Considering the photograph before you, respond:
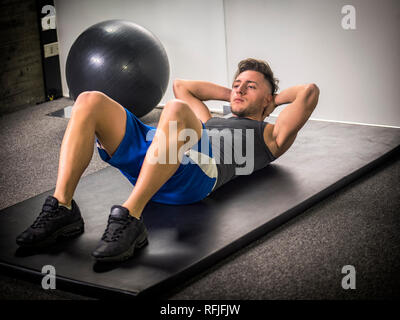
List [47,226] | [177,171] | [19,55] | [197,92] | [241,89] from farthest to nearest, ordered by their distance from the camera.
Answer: [19,55], [197,92], [241,89], [177,171], [47,226]

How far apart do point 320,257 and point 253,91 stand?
95 cm

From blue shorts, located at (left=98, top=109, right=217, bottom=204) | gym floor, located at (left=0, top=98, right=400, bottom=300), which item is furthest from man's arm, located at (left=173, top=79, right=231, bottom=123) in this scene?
gym floor, located at (left=0, top=98, right=400, bottom=300)

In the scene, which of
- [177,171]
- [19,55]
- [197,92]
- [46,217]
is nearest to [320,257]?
[177,171]

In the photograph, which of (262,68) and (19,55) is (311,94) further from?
(19,55)

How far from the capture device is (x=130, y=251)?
2059 millimetres

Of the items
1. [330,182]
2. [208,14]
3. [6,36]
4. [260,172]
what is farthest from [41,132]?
[330,182]

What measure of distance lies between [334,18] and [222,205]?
179 cm

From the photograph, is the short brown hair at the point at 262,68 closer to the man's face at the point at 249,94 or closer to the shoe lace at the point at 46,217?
the man's face at the point at 249,94

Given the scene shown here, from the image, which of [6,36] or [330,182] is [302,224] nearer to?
[330,182]

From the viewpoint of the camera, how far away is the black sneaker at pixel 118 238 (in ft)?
6.60

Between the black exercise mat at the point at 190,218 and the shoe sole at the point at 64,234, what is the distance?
0.10 ft

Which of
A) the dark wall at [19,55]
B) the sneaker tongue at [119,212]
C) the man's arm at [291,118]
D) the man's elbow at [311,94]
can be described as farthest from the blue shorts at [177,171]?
the dark wall at [19,55]

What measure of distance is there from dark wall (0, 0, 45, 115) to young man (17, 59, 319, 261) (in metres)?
2.57

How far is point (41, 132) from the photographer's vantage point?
13.8 ft
